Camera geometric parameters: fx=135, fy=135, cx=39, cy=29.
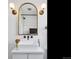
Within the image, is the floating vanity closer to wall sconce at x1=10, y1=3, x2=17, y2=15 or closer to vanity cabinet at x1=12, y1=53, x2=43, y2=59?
vanity cabinet at x1=12, y1=53, x2=43, y2=59

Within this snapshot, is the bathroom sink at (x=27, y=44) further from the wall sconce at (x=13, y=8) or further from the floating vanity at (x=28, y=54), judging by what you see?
the wall sconce at (x=13, y=8)

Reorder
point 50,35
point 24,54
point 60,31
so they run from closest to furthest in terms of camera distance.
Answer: point 60,31 < point 50,35 < point 24,54

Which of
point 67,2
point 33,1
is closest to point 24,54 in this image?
point 33,1

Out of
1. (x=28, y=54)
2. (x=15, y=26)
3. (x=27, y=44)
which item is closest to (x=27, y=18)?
(x=15, y=26)

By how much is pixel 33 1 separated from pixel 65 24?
7.64 feet

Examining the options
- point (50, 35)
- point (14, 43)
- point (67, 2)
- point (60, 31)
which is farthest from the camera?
point (14, 43)

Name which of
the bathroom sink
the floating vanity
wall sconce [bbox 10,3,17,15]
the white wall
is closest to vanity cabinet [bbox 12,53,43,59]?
the floating vanity

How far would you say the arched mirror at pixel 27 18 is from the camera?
130 inches

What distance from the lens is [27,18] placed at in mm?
3316

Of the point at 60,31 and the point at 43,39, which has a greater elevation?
the point at 60,31

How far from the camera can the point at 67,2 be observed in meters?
1.06

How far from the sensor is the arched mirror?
3.30m
